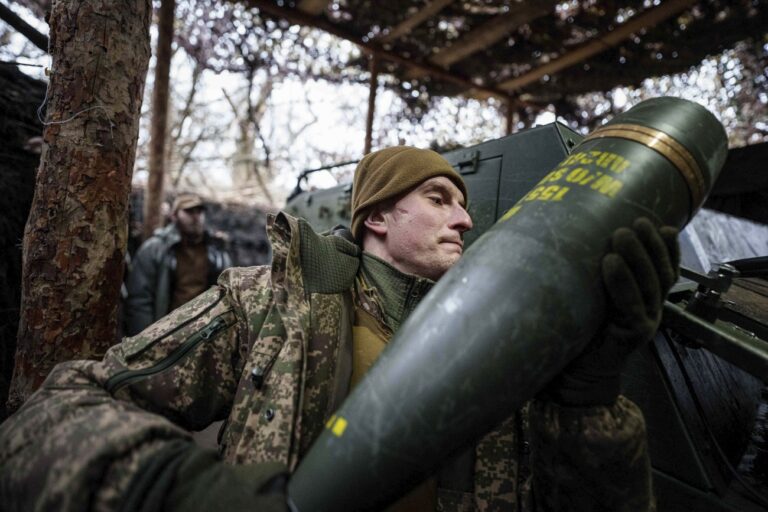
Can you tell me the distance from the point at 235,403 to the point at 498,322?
2.65 ft

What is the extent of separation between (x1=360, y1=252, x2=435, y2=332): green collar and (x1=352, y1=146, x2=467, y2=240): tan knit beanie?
0.30 m

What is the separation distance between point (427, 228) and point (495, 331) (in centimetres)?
79

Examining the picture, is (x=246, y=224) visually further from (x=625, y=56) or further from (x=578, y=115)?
(x=625, y=56)

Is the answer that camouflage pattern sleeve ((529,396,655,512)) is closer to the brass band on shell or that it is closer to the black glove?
the brass band on shell

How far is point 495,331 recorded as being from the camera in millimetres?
990

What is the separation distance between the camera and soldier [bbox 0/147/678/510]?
925mm

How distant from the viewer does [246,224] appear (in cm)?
870

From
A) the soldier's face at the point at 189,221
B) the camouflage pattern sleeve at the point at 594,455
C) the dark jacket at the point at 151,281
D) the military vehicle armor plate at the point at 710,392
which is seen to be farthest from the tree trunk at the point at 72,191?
the soldier's face at the point at 189,221

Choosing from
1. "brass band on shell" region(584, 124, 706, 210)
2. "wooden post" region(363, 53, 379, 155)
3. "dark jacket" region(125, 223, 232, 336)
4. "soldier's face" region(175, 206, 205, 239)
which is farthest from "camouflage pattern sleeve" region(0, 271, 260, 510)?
"wooden post" region(363, 53, 379, 155)

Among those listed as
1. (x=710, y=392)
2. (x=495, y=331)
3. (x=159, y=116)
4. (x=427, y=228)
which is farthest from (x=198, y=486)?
(x=159, y=116)

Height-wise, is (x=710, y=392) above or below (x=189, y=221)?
below

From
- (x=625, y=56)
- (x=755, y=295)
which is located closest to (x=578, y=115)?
(x=625, y=56)

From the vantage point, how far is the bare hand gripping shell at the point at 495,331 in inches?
38.1

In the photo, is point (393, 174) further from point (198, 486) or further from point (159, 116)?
point (159, 116)
